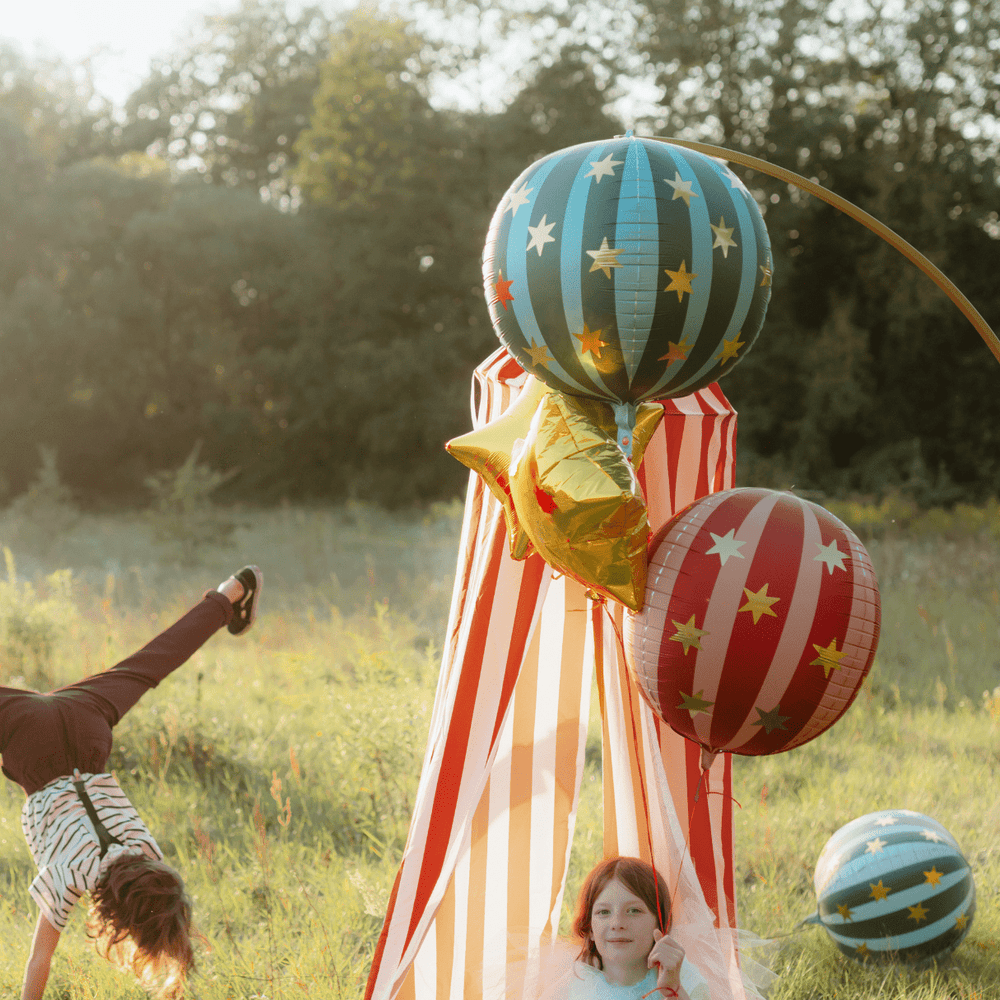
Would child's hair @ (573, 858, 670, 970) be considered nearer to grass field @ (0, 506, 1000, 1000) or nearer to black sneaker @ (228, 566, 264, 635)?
grass field @ (0, 506, 1000, 1000)

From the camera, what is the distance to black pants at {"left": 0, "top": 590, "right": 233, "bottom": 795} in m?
2.68

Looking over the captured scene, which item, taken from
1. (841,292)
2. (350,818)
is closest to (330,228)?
(841,292)

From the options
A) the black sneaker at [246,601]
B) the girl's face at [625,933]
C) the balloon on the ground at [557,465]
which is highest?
the balloon on the ground at [557,465]

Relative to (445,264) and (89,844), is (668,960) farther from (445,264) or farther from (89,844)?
(445,264)

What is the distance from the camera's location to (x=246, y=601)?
3.50 metres

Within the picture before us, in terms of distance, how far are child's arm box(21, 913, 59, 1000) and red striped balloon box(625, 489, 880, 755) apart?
192 cm

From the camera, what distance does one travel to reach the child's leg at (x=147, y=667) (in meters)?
2.93

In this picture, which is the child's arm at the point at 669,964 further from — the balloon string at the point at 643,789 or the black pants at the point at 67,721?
the black pants at the point at 67,721

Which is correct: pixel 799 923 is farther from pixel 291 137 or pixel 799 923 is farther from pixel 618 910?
pixel 291 137

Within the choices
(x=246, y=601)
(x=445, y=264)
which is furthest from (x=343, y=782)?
(x=445, y=264)

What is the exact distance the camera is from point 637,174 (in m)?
1.86

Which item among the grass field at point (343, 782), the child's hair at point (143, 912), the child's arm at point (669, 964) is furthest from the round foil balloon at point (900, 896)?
the child's hair at point (143, 912)

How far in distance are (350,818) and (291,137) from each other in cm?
2032

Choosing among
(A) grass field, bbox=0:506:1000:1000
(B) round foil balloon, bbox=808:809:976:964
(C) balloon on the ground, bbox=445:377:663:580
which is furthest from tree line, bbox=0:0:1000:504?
(C) balloon on the ground, bbox=445:377:663:580
